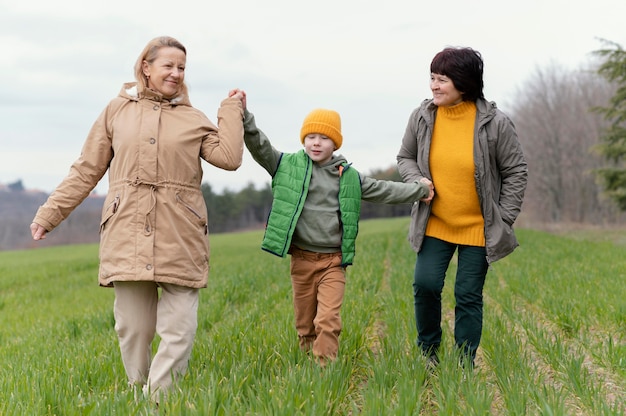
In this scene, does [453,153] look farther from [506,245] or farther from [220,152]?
[220,152]

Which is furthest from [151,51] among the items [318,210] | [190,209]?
[318,210]

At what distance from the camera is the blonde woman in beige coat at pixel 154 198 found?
317 cm

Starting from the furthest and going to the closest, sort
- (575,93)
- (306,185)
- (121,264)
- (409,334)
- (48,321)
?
(575,93) → (48,321) → (409,334) → (306,185) → (121,264)

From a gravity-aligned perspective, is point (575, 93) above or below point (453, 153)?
above

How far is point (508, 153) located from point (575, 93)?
117ft

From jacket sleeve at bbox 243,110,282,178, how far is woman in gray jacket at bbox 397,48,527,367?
2.93ft

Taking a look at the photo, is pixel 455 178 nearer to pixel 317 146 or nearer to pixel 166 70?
pixel 317 146

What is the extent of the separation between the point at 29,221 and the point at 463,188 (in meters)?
51.6

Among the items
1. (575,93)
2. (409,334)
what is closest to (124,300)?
(409,334)

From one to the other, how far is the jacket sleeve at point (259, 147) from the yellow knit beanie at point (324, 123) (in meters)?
0.26

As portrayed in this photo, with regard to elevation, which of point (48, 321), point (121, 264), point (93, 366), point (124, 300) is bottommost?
point (48, 321)

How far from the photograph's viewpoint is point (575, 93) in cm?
3594

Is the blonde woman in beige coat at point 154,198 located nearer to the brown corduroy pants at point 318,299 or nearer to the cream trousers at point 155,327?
the cream trousers at point 155,327

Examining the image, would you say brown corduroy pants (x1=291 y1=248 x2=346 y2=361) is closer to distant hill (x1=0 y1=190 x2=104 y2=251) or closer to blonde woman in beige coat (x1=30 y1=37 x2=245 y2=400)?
blonde woman in beige coat (x1=30 y1=37 x2=245 y2=400)
